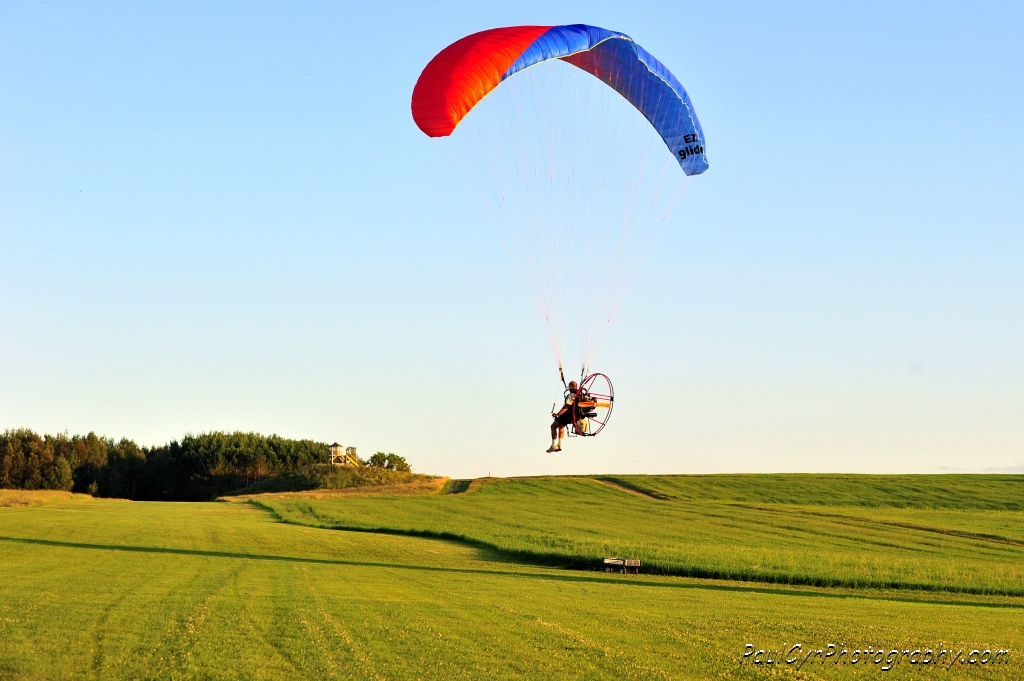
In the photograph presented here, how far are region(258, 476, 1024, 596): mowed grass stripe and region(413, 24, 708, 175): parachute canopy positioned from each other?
13.1m

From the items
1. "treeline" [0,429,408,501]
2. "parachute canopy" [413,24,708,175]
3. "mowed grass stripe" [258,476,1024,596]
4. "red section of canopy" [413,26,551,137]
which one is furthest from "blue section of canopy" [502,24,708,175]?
"treeline" [0,429,408,501]

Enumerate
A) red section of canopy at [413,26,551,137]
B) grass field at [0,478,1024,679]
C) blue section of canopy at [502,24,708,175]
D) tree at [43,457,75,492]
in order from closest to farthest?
1. grass field at [0,478,1024,679]
2. red section of canopy at [413,26,551,137]
3. blue section of canopy at [502,24,708,175]
4. tree at [43,457,75,492]

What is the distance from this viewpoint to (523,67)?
19781 millimetres

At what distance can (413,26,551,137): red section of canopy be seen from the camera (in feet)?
64.2

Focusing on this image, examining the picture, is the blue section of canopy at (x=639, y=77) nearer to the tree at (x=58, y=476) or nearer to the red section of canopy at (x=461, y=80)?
the red section of canopy at (x=461, y=80)

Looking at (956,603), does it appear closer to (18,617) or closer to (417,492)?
(18,617)

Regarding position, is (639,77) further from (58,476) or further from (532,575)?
(58,476)

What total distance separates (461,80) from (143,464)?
3548 inches

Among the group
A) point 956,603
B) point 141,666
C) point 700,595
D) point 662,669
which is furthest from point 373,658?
point 956,603

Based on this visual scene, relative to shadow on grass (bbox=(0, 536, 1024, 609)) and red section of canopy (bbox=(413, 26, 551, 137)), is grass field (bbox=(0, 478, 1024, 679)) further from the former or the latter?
red section of canopy (bbox=(413, 26, 551, 137))

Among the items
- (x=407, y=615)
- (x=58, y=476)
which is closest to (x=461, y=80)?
(x=407, y=615)

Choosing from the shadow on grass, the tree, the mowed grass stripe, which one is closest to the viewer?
the shadow on grass

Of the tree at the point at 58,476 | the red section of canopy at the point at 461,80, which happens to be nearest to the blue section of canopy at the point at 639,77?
the red section of canopy at the point at 461,80

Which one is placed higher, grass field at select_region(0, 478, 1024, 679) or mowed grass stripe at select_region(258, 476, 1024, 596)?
mowed grass stripe at select_region(258, 476, 1024, 596)
